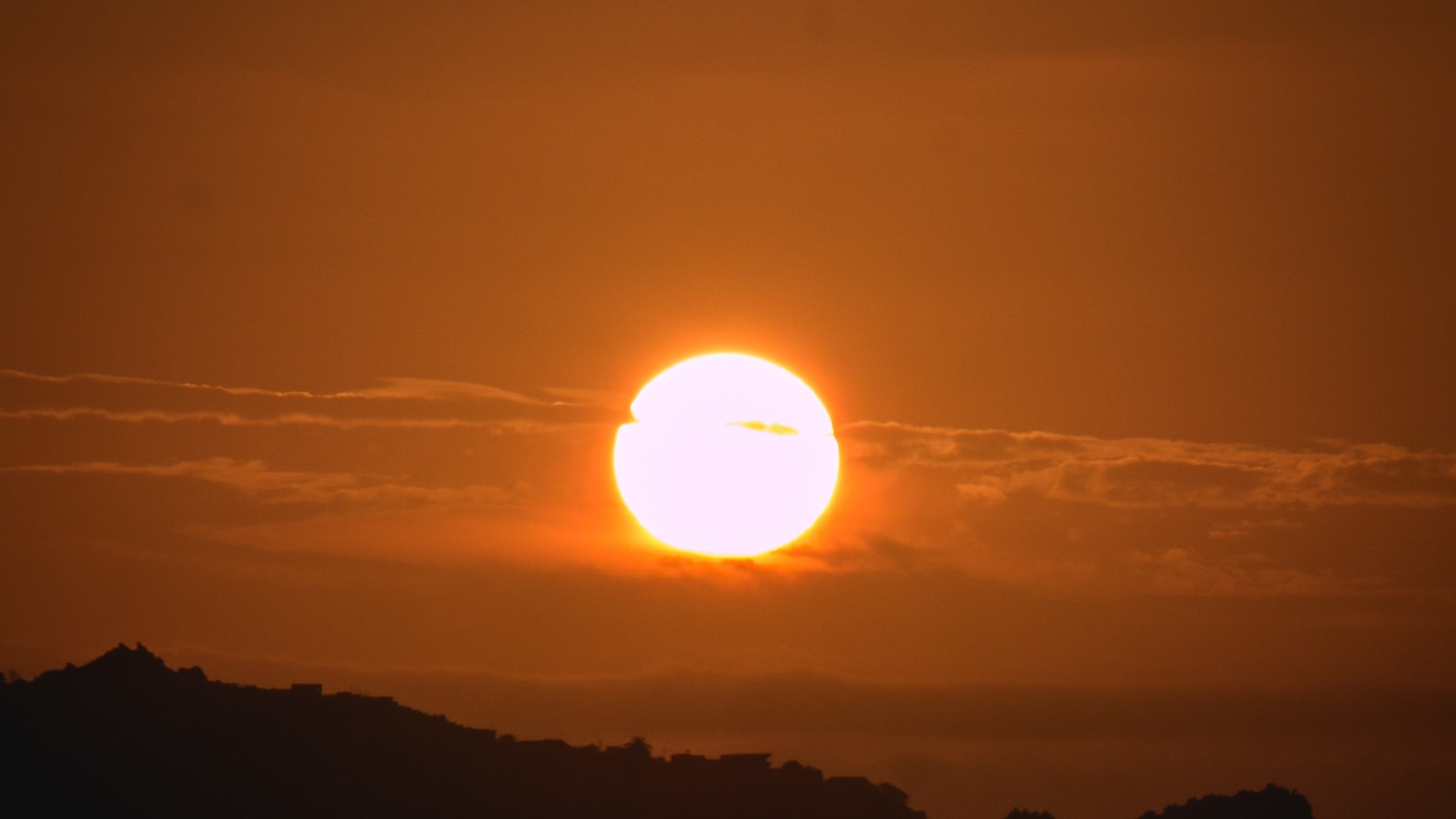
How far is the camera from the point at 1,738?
7864 inches

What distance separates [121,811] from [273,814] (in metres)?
11.9

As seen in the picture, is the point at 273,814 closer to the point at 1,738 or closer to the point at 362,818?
the point at 362,818

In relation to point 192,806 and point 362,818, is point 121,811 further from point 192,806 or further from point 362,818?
point 362,818

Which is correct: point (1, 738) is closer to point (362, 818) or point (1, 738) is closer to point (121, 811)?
point (121, 811)

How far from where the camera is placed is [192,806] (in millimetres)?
197875

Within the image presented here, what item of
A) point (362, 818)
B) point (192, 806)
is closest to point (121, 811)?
point (192, 806)

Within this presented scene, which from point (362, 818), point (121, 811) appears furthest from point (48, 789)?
point (362, 818)

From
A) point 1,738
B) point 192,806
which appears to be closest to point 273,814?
point 192,806

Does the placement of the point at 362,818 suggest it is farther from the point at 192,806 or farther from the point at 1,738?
the point at 1,738

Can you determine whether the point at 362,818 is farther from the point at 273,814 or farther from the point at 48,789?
the point at 48,789

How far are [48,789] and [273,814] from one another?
58.4ft

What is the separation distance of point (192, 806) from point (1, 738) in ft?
55.1

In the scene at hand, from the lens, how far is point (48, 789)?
196125mm

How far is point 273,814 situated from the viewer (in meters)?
199
